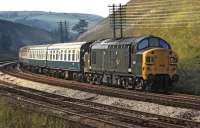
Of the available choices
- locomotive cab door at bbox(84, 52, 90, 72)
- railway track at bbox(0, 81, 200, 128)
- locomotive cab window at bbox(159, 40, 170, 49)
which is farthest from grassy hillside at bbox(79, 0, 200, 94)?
railway track at bbox(0, 81, 200, 128)

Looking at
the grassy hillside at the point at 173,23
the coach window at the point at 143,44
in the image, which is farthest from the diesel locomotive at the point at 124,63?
the grassy hillside at the point at 173,23

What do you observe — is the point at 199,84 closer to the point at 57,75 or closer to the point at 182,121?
the point at 182,121

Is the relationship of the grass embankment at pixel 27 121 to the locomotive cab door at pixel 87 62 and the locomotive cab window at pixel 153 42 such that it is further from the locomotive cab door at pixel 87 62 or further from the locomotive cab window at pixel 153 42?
the locomotive cab door at pixel 87 62

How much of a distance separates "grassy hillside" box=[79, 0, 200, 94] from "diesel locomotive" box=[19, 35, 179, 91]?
21.5ft

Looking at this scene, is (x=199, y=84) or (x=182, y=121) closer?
(x=182, y=121)

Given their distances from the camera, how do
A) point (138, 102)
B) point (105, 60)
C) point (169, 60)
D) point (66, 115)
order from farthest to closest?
point (105, 60) < point (169, 60) < point (138, 102) < point (66, 115)

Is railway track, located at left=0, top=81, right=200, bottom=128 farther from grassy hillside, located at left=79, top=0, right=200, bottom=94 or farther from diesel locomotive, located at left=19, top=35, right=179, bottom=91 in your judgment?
grassy hillside, located at left=79, top=0, right=200, bottom=94

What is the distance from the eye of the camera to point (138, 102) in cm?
2614

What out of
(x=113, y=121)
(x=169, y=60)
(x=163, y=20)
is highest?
(x=163, y=20)

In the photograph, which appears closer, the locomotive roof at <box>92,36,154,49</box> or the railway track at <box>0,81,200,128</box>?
the railway track at <box>0,81,200,128</box>

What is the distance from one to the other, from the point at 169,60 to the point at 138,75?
204 centimetres

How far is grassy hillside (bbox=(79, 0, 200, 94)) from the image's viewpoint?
71.4 metres

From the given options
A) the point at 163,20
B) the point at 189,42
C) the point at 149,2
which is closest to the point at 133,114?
the point at 189,42

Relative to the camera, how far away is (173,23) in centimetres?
10025
